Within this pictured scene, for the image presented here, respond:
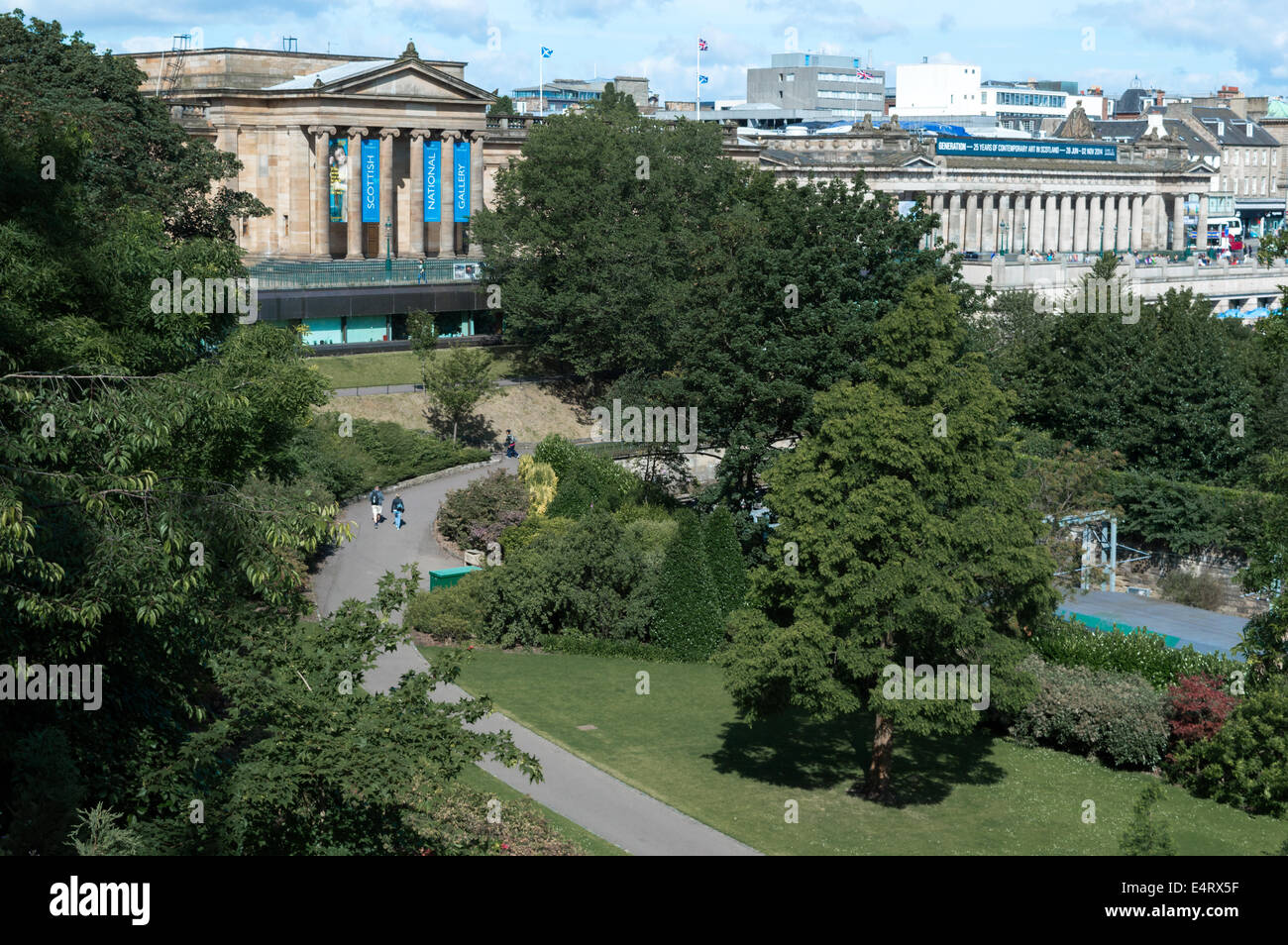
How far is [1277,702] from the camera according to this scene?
27.0 meters

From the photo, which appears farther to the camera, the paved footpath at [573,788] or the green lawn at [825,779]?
the green lawn at [825,779]

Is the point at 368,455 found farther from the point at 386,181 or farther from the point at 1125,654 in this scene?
the point at 1125,654

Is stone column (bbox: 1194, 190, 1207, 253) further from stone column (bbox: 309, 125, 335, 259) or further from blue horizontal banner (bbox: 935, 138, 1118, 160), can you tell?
stone column (bbox: 309, 125, 335, 259)

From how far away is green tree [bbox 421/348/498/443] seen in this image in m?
57.1

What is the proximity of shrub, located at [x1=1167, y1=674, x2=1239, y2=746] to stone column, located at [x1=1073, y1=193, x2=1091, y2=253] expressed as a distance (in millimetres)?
92148

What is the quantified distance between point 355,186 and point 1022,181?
189 ft

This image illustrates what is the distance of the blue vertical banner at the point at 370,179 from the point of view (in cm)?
7238

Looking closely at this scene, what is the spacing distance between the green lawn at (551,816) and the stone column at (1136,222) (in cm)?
10653

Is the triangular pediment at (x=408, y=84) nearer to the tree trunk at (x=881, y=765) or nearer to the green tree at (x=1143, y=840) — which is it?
the tree trunk at (x=881, y=765)

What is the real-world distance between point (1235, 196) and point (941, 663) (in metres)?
145

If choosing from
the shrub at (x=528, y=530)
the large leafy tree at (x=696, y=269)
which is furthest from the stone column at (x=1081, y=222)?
the shrub at (x=528, y=530)

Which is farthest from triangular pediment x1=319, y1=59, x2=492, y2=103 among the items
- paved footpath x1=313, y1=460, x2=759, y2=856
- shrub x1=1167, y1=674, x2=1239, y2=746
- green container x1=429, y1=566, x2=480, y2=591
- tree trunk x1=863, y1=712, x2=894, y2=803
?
shrub x1=1167, y1=674, x2=1239, y2=746
